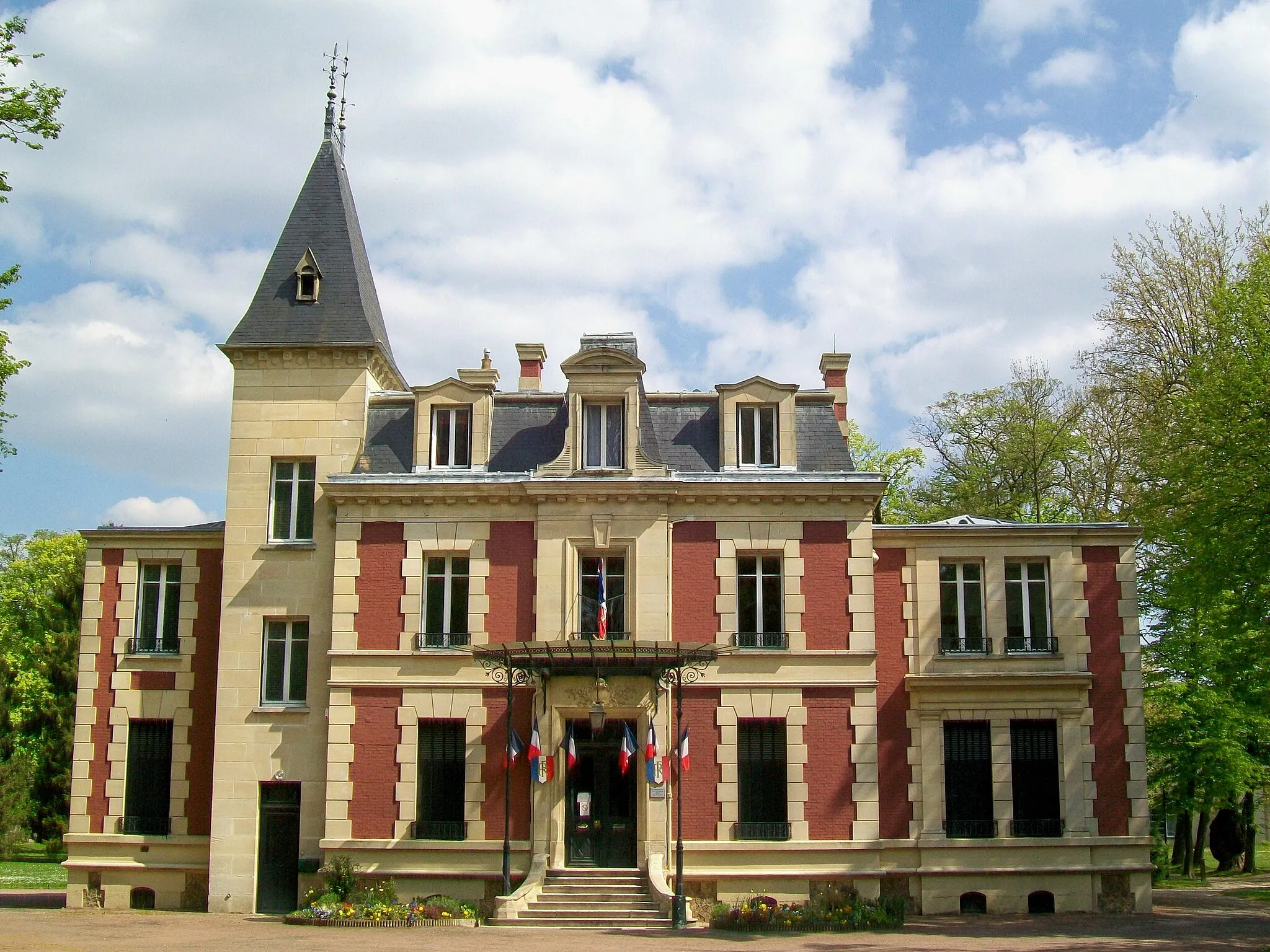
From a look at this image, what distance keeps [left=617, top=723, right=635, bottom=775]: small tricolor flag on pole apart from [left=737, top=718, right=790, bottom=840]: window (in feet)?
7.35

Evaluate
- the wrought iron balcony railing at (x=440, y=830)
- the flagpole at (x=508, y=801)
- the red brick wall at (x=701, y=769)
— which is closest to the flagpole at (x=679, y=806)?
the red brick wall at (x=701, y=769)

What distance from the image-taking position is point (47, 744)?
44531 mm

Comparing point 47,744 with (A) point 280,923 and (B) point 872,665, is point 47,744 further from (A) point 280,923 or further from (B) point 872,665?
(B) point 872,665

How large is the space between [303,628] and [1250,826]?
104 feet

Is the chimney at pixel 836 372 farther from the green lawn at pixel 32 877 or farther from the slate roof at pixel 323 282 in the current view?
the green lawn at pixel 32 877

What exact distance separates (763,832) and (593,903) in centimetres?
381

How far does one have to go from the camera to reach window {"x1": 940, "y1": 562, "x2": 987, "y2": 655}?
26062mm

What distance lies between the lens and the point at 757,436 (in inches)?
1051

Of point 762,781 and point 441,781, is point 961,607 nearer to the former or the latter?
point 762,781

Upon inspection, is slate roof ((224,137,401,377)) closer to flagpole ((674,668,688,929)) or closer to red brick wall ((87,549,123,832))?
red brick wall ((87,549,123,832))

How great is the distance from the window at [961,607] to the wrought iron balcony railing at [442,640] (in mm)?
10130

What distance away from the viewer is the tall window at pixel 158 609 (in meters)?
27.2

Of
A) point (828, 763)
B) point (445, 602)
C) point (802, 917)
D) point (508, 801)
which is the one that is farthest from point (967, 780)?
point (445, 602)

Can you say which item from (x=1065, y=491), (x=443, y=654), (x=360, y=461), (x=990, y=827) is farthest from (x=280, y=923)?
(x=1065, y=491)
